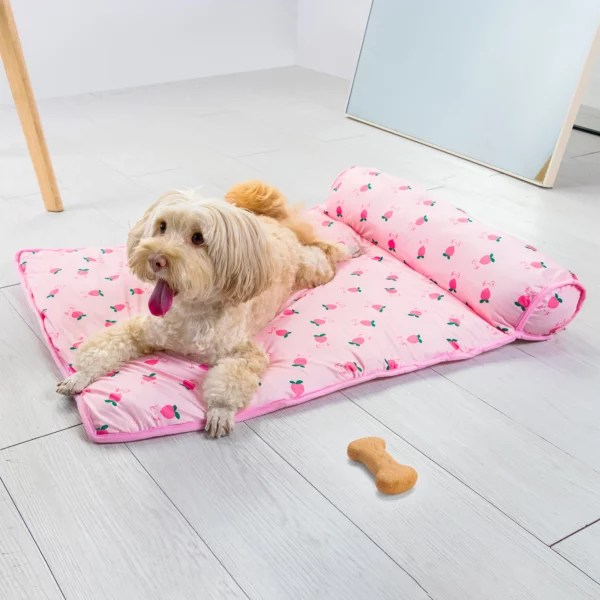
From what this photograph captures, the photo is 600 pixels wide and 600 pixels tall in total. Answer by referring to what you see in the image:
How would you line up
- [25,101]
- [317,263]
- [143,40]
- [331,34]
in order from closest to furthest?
[317,263]
[25,101]
[143,40]
[331,34]

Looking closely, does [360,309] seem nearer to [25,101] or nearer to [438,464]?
[438,464]

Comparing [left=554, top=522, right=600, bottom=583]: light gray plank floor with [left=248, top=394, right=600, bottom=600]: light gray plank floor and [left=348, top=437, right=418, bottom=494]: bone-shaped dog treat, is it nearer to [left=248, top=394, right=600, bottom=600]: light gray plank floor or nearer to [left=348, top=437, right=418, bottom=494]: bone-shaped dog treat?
[left=248, top=394, right=600, bottom=600]: light gray plank floor

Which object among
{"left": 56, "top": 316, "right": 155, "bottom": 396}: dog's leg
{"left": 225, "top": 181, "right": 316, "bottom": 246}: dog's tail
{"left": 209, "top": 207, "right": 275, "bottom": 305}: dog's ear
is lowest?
{"left": 56, "top": 316, "right": 155, "bottom": 396}: dog's leg

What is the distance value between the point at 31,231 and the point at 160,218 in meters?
1.11

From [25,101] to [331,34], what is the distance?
2767mm

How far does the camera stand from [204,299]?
146 centimetres

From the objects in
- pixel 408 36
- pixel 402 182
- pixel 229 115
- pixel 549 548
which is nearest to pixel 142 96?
pixel 229 115

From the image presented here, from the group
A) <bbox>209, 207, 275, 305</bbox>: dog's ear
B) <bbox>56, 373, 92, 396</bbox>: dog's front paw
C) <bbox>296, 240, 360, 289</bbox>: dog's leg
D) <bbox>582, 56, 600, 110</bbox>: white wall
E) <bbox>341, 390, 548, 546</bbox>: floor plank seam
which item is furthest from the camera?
<bbox>582, 56, 600, 110</bbox>: white wall

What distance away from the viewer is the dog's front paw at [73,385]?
1501 millimetres

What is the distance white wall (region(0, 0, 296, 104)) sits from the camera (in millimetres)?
3824

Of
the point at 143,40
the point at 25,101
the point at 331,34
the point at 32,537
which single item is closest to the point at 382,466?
the point at 32,537

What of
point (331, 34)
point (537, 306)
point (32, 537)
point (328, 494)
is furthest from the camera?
point (331, 34)

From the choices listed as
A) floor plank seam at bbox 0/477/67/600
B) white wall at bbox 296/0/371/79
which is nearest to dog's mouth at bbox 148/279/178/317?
floor plank seam at bbox 0/477/67/600

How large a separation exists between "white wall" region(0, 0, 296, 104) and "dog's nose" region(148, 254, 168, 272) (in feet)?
9.32
